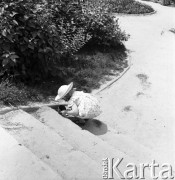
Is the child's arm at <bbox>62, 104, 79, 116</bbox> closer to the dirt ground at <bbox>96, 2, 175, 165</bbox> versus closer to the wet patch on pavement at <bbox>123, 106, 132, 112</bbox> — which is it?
the dirt ground at <bbox>96, 2, 175, 165</bbox>

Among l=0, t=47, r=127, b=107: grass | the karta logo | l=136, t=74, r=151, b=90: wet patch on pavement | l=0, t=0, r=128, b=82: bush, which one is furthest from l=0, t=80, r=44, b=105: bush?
l=136, t=74, r=151, b=90: wet patch on pavement

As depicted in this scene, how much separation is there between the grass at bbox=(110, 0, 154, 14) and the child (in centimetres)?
1170

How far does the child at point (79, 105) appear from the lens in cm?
616

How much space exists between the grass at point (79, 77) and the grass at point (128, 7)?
21.7ft

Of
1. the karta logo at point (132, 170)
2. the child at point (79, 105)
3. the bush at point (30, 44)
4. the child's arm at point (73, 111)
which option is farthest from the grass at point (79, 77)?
the karta logo at point (132, 170)

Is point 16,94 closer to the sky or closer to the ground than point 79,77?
closer to the sky

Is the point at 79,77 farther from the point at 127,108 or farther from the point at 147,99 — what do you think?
the point at 147,99

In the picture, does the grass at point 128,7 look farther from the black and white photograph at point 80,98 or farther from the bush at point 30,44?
the bush at point 30,44

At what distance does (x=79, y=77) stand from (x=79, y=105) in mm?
2437

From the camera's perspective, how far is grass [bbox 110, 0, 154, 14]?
17.6 meters

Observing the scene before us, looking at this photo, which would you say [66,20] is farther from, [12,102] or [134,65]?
[12,102]

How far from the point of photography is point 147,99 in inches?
328

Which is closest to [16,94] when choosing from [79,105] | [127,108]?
[79,105]

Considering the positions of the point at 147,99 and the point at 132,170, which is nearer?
the point at 132,170
